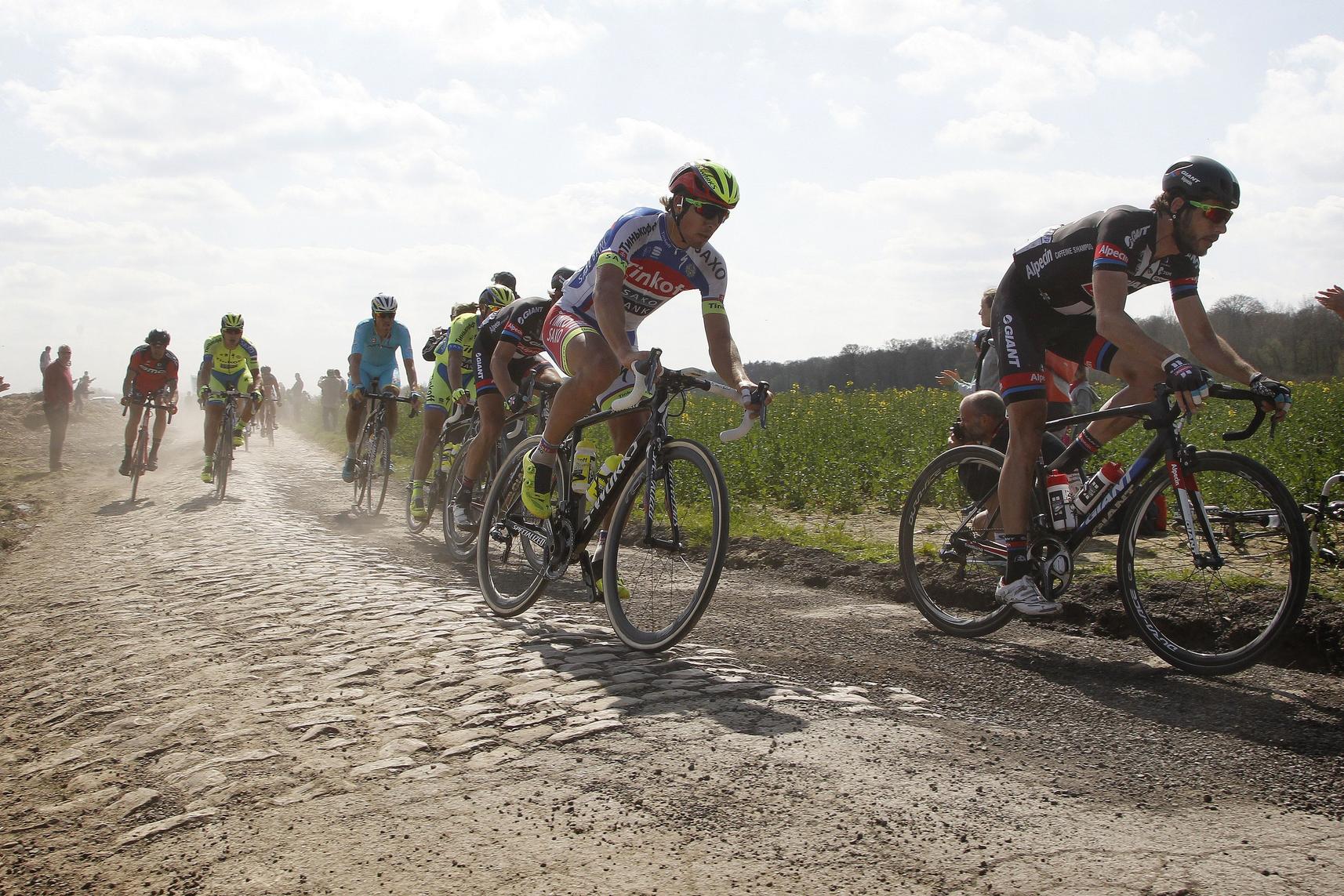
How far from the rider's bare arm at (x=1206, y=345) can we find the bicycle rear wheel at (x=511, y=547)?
3.40 metres

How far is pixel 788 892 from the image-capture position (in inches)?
95.7

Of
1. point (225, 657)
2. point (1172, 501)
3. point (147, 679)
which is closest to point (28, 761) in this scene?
point (147, 679)

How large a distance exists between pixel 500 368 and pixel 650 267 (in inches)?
115

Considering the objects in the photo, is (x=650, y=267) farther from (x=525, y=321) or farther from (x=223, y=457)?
(x=223, y=457)

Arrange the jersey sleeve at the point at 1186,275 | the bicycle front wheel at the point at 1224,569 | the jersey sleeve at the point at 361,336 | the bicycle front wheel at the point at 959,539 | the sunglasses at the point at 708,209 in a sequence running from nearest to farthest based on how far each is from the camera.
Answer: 1. the bicycle front wheel at the point at 1224,569
2. the jersey sleeve at the point at 1186,275
3. the sunglasses at the point at 708,209
4. the bicycle front wheel at the point at 959,539
5. the jersey sleeve at the point at 361,336

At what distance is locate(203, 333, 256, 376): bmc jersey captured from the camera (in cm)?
1523

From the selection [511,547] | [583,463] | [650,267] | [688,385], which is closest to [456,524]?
[511,547]

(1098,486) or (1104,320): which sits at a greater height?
(1104,320)

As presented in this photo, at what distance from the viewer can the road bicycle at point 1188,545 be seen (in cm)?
427

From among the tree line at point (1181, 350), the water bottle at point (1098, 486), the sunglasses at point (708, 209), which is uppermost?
the tree line at point (1181, 350)

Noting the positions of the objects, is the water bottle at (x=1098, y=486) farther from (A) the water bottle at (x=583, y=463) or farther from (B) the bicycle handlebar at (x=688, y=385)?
(A) the water bottle at (x=583, y=463)

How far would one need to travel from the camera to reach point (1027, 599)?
4996mm

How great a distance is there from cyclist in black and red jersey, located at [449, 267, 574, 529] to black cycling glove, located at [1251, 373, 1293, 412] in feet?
16.1

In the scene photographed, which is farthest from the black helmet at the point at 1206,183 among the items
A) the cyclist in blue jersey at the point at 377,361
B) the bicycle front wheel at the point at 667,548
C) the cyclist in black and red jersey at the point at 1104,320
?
the cyclist in blue jersey at the point at 377,361
